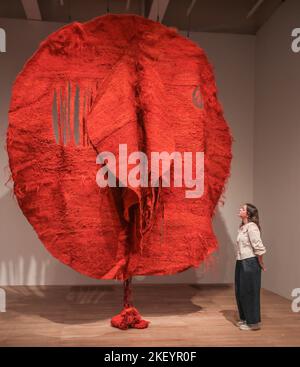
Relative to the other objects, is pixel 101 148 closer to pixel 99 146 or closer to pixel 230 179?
pixel 99 146

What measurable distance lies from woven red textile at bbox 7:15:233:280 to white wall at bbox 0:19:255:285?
4.39ft

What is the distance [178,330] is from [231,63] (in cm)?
254

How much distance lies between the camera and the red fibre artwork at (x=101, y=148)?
8.62 ft

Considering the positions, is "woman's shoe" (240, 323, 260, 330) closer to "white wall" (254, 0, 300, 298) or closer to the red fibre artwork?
the red fibre artwork

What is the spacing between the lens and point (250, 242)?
106 inches

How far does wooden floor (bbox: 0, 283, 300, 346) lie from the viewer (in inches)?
96.1

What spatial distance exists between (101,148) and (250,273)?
1.09m

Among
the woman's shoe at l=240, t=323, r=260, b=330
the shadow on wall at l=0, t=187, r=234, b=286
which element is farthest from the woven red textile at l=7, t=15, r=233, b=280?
the shadow on wall at l=0, t=187, r=234, b=286

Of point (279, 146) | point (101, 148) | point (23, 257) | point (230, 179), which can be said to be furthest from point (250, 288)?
point (23, 257)

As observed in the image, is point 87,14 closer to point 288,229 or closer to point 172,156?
point 172,156

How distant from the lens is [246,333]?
2592mm

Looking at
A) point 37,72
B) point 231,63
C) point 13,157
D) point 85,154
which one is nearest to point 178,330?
point 85,154

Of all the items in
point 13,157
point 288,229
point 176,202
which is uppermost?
point 13,157

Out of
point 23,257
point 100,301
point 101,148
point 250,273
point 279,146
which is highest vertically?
point 279,146
